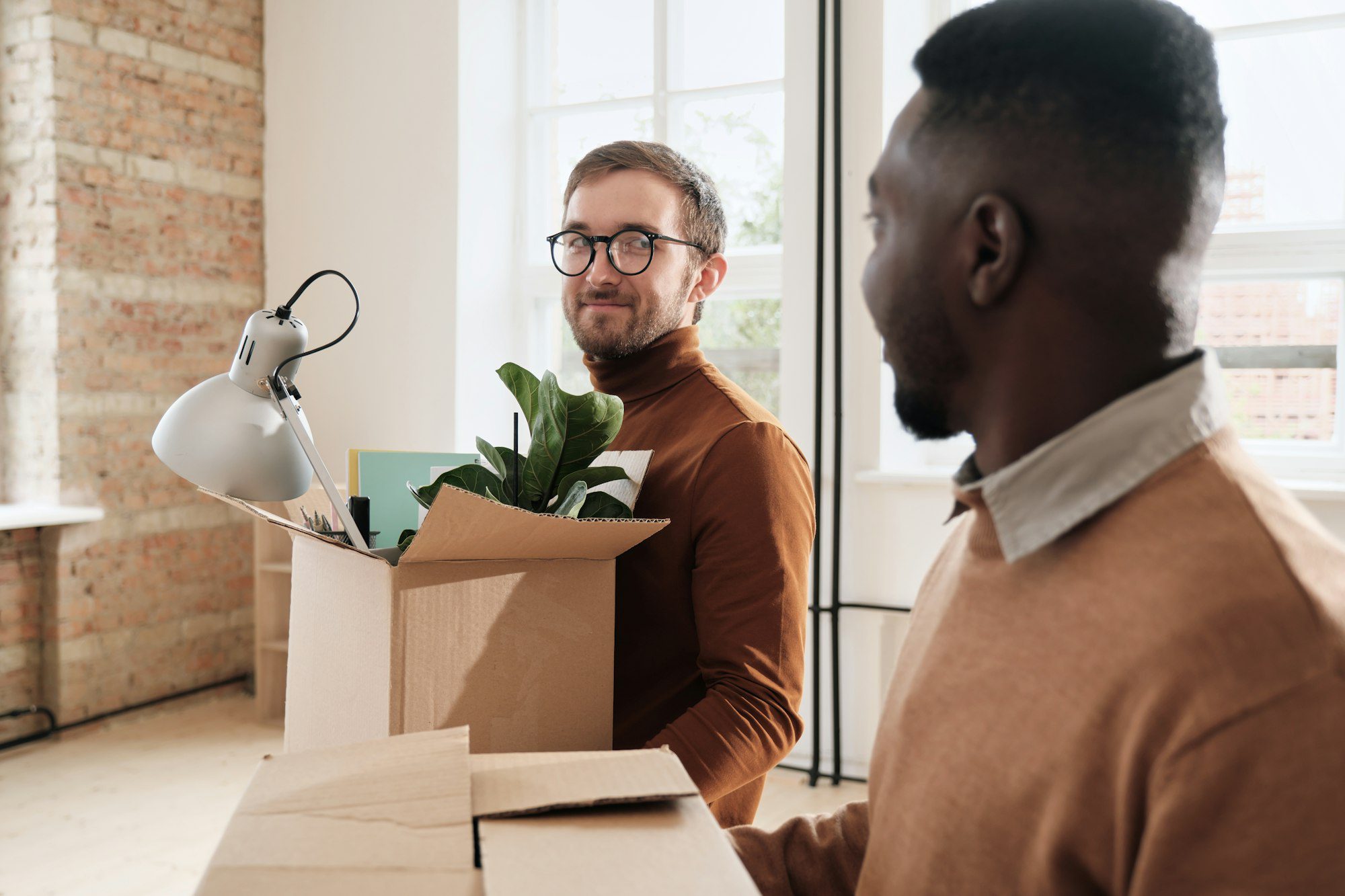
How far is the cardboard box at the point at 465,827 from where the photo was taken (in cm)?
56

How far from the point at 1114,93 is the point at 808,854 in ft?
2.13

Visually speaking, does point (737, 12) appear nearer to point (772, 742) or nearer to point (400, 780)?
point (772, 742)

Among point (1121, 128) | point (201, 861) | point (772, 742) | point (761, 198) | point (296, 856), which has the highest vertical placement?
point (761, 198)

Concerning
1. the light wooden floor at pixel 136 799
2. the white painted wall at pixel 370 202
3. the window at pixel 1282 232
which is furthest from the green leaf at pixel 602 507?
the white painted wall at pixel 370 202

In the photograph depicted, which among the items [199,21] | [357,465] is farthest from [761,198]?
[357,465]

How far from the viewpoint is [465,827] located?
60 centimetres

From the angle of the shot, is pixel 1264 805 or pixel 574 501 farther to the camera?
pixel 574 501

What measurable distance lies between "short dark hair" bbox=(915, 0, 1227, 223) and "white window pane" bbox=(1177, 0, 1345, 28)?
2.62m

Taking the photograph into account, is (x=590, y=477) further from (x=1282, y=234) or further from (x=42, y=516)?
(x=42, y=516)

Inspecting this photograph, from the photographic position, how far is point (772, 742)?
1.16m

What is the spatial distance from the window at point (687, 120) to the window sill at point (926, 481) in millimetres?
505

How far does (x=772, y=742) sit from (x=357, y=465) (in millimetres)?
581

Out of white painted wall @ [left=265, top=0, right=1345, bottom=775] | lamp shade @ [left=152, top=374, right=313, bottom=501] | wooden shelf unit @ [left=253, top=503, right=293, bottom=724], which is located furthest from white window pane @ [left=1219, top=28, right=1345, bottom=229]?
wooden shelf unit @ [left=253, top=503, right=293, bottom=724]

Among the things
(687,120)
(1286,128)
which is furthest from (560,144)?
(1286,128)
